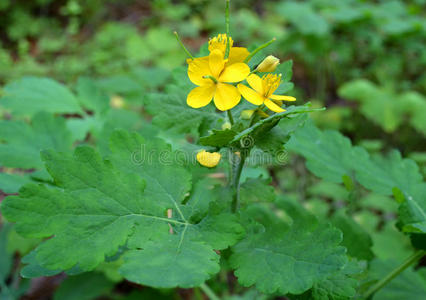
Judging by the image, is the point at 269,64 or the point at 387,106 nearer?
the point at 269,64

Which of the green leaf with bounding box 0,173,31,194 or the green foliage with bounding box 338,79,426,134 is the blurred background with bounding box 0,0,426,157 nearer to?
the green foliage with bounding box 338,79,426,134

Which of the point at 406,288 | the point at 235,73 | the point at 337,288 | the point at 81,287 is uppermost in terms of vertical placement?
the point at 235,73

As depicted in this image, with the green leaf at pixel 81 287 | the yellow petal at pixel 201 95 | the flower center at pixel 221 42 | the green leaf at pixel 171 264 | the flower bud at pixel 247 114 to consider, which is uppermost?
the flower center at pixel 221 42

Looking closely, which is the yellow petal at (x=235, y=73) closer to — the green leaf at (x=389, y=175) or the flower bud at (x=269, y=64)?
the flower bud at (x=269, y=64)

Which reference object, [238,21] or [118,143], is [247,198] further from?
[238,21]

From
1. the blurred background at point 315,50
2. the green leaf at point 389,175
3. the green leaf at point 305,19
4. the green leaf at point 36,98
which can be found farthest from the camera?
the green leaf at point 305,19

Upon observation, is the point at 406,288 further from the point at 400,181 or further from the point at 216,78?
the point at 216,78

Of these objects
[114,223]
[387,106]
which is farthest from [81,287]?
[387,106]

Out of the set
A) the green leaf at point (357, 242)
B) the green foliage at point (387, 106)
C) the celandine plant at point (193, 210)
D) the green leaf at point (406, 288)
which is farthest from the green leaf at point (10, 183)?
the green foliage at point (387, 106)
